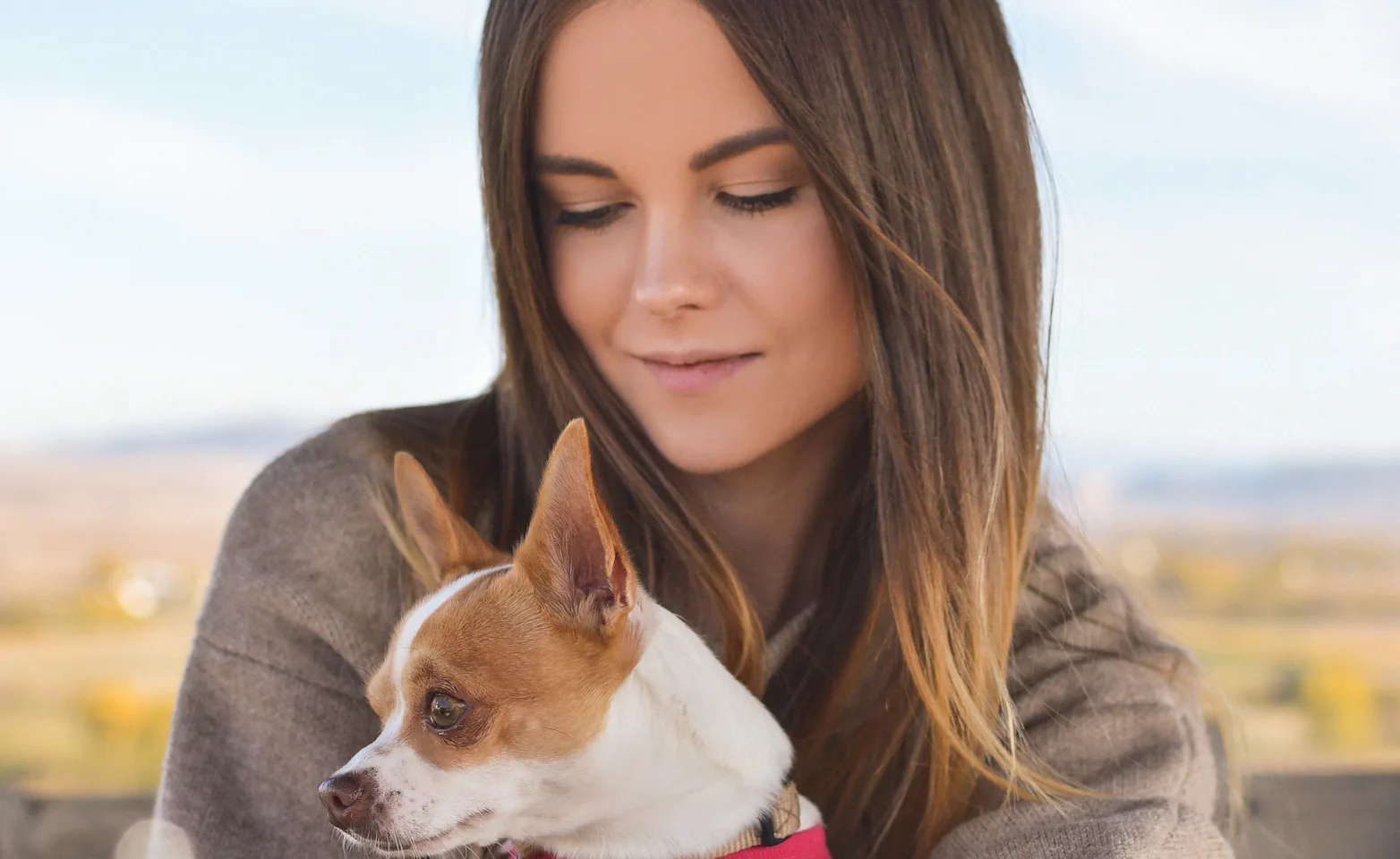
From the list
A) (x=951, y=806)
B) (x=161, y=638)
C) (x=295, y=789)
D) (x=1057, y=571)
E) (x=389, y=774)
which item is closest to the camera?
(x=389, y=774)

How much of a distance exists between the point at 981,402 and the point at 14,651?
271 centimetres

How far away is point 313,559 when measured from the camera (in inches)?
59.4

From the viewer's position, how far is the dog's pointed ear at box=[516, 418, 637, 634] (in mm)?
1166

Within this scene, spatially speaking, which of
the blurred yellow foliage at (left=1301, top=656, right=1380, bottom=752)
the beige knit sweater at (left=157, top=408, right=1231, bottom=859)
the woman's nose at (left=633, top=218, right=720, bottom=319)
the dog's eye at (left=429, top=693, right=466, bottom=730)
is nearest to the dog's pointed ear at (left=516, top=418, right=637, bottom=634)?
the dog's eye at (left=429, top=693, right=466, bottom=730)

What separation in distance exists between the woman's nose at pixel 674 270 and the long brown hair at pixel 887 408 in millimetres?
158

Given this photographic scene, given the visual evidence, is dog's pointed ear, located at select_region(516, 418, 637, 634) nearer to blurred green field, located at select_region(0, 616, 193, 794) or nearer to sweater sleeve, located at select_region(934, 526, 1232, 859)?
sweater sleeve, located at select_region(934, 526, 1232, 859)

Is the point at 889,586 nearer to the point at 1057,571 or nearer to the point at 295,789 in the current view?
the point at 1057,571

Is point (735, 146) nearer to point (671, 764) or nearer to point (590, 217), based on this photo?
point (590, 217)

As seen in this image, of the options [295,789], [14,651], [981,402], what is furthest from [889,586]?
[14,651]

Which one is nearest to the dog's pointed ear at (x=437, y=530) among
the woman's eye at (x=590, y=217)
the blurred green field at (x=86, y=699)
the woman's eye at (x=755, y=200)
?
the woman's eye at (x=590, y=217)

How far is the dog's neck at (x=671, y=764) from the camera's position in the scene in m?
1.28

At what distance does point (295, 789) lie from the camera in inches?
55.4

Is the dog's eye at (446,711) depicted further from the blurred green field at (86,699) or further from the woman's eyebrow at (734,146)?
the blurred green field at (86,699)

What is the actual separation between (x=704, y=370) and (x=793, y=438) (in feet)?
0.93
